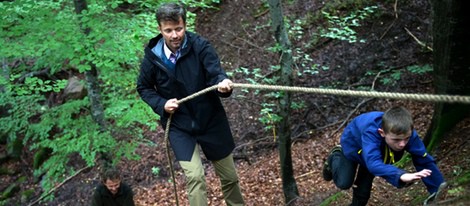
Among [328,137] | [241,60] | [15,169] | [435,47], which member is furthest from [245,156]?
[15,169]

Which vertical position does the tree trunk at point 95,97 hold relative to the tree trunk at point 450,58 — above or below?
below

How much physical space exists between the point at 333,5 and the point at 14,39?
7.43 m

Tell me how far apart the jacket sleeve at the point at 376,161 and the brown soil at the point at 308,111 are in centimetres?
266

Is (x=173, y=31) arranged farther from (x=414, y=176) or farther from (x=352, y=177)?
(x=414, y=176)

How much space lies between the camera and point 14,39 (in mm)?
5523

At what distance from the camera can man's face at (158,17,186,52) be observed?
3529 millimetres

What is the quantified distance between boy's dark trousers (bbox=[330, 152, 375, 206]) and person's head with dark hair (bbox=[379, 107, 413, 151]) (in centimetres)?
65

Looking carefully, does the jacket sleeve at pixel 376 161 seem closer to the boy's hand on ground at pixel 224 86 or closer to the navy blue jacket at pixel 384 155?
the navy blue jacket at pixel 384 155

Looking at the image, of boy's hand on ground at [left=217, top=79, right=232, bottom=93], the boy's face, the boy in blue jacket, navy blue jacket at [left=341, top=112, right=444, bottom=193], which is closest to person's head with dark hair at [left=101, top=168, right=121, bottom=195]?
boy's hand on ground at [left=217, top=79, right=232, bottom=93]

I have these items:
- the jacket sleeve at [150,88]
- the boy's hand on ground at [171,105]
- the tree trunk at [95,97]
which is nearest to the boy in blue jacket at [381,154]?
the boy's hand on ground at [171,105]

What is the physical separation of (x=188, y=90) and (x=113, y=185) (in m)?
2.19

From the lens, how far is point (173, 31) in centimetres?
355

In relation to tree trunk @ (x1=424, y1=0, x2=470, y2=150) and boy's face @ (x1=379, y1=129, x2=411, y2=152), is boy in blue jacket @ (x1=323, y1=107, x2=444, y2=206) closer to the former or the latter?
boy's face @ (x1=379, y1=129, x2=411, y2=152)

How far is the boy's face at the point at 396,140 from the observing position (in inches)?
121
